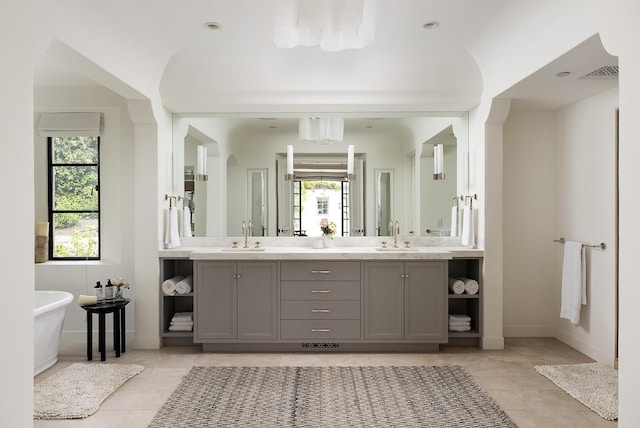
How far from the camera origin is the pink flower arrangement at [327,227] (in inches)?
171

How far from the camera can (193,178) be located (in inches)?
177

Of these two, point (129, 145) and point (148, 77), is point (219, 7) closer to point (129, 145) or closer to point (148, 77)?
point (148, 77)

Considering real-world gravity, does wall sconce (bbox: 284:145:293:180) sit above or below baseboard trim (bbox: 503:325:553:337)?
above

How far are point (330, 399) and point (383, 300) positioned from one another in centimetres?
120

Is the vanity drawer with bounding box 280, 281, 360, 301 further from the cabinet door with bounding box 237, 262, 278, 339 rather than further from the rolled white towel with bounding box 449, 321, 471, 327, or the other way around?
the rolled white towel with bounding box 449, 321, 471, 327

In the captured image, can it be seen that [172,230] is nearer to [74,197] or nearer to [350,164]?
[74,197]

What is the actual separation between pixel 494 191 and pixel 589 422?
2.03 m

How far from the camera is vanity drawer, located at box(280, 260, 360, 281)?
393 centimetres

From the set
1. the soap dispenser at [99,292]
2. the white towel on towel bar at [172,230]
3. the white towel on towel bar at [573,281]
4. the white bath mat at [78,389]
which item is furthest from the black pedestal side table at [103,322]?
the white towel on towel bar at [573,281]

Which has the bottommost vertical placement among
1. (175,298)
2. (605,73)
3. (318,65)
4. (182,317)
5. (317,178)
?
(182,317)

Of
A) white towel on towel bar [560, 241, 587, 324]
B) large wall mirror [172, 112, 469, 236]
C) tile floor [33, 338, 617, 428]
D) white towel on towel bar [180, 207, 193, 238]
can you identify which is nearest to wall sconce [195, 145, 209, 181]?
large wall mirror [172, 112, 469, 236]

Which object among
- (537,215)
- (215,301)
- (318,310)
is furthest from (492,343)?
(215,301)

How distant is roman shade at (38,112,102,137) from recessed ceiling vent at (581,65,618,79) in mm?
4324

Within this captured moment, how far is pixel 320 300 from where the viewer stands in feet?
12.9
